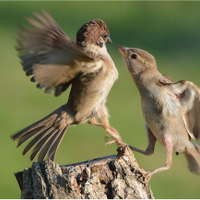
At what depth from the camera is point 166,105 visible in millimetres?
4285

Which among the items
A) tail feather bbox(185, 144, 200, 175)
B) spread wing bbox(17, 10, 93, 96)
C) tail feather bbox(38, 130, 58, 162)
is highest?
spread wing bbox(17, 10, 93, 96)

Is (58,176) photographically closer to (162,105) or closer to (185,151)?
(162,105)

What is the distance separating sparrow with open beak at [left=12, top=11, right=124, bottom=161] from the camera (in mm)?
4117

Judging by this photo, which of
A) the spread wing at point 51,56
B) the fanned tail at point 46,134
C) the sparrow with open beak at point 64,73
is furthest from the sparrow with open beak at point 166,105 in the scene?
the fanned tail at point 46,134

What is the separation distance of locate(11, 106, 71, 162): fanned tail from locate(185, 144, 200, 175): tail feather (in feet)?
4.90

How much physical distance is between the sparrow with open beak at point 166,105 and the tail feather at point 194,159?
12 centimetres

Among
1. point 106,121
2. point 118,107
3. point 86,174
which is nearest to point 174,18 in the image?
point 118,107

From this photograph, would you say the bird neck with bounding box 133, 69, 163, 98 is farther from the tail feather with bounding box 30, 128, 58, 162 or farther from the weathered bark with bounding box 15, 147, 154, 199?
the tail feather with bounding box 30, 128, 58, 162

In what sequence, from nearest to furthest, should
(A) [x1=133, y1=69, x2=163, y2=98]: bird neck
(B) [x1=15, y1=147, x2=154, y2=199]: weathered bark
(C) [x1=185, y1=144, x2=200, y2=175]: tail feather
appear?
(B) [x1=15, y1=147, x2=154, y2=199]: weathered bark → (A) [x1=133, y1=69, x2=163, y2=98]: bird neck → (C) [x1=185, y1=144, x2=200, y2=175]: tail feather

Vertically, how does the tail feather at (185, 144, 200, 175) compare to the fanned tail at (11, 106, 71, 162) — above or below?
below

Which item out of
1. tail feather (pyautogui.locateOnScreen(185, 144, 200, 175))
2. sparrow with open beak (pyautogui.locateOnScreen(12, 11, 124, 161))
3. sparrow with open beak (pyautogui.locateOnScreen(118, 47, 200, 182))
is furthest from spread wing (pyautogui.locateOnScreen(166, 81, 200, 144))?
sparrow with open beak (pyautogui.locateOnScreen(12, 11, 124, 161))

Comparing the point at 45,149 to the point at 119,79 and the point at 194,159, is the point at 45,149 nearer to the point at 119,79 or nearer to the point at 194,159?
the point at 194,159

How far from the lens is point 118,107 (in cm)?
909

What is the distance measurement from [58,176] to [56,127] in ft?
4.08
